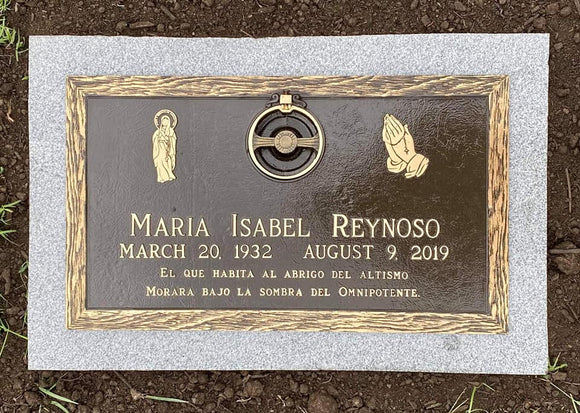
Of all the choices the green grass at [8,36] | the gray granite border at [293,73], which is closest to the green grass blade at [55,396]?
the gray granite border at [293,73]

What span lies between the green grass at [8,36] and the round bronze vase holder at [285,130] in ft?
4.61

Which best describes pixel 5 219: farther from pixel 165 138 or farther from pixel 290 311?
pixel 290 311

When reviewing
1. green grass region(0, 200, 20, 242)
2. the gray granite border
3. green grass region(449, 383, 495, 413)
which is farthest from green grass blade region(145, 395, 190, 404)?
green grass region(449, 383, 495, 413)

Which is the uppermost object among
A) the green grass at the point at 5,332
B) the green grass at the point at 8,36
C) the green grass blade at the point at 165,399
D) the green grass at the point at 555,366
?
the green grass at the point at 8,36

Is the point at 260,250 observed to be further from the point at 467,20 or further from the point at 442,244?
the point at 467,20

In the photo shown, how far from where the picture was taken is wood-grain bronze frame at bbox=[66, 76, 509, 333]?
2576mm

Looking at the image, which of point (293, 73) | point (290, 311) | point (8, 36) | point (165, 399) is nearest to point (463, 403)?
point (290, 311)

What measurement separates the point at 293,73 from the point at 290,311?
1243 millimetres

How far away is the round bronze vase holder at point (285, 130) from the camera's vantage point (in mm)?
2568

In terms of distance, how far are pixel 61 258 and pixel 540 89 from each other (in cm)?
268

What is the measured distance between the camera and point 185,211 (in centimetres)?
262

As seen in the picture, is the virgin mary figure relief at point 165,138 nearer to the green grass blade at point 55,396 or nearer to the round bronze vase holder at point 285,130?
the round bronze vase holder at point 285,130

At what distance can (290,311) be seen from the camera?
8.57ft

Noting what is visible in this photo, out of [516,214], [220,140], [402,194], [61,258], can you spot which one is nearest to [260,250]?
[220,140]
